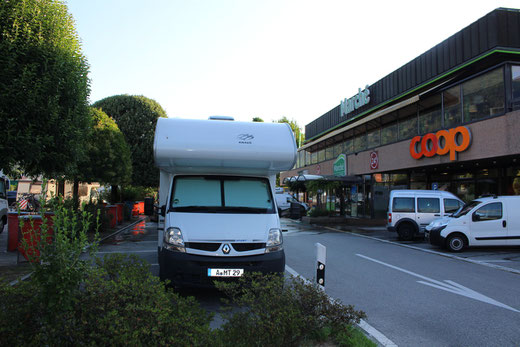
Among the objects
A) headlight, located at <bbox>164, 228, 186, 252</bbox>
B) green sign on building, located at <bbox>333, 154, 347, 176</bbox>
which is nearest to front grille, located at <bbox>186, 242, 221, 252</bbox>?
headlight, located at <bbox>164, 228, 186, 252</bbox>

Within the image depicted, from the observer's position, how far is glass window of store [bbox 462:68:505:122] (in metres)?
14.4

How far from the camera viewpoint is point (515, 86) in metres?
13.9

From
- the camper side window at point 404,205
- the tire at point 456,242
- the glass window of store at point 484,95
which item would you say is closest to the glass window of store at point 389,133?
the glass window of store at point 484,95

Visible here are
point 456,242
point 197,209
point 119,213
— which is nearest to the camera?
point 197,209

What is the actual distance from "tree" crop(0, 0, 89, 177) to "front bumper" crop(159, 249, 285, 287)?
3993mm

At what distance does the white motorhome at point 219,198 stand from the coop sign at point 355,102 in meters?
19.7

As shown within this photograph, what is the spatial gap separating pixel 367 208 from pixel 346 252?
14456 millimetres

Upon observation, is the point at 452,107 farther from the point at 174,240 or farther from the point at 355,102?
the point at 174,240

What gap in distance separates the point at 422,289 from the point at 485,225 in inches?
236

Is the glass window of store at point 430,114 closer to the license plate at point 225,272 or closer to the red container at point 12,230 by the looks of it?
the license plate at point 225,272

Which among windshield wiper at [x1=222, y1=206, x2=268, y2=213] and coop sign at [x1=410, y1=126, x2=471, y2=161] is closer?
windshield wiper at [x1=222, y1=206, x2=268, y2=213]

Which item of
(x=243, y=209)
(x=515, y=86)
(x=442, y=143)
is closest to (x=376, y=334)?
(x=243, y=209)

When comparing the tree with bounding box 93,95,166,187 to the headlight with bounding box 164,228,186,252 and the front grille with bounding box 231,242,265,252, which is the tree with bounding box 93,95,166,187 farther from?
the front grille with bounding box 231,242,265,252

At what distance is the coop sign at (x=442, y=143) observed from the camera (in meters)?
15.8
